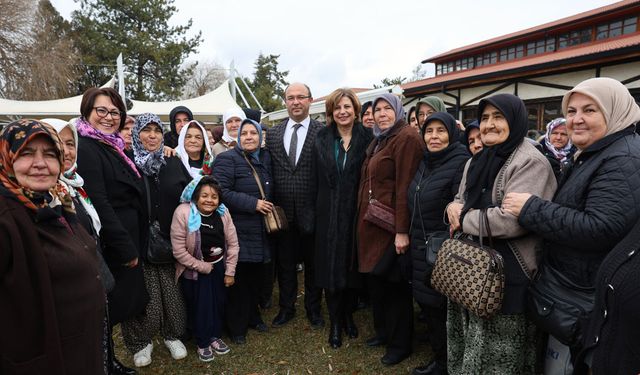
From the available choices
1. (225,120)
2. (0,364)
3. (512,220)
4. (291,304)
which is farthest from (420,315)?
(0,364)

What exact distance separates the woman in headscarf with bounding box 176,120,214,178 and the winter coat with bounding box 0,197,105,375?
1753 mm

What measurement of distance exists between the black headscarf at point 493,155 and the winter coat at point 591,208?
31 cm

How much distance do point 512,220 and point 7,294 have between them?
7.74 ft

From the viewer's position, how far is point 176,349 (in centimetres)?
337

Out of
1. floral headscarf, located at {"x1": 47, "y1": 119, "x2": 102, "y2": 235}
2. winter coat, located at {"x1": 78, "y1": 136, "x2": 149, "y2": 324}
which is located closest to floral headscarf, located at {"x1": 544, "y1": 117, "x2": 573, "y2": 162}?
winter coat, located at {"x1": 78, "y1": 136, "x2": 149, "y2": 324}

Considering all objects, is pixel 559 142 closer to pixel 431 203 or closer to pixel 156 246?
pixel 431 203

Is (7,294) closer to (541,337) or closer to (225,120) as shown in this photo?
(541,337)

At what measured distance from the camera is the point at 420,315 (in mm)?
4203

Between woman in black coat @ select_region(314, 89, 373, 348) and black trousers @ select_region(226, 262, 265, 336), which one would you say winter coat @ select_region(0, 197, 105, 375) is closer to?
black trousers @ select_region(226, 262, 265, 336)

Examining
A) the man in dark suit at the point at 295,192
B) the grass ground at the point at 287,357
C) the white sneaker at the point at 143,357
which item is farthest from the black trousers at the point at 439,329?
Answer: the white sneaker at the point at 143,357

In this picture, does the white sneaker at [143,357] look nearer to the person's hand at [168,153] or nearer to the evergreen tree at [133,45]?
the person's hand at [168,153]

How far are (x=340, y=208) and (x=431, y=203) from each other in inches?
36.9

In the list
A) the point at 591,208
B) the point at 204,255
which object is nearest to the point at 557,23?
the point at 591,208

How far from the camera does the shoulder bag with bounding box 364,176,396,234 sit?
3.06 metres
